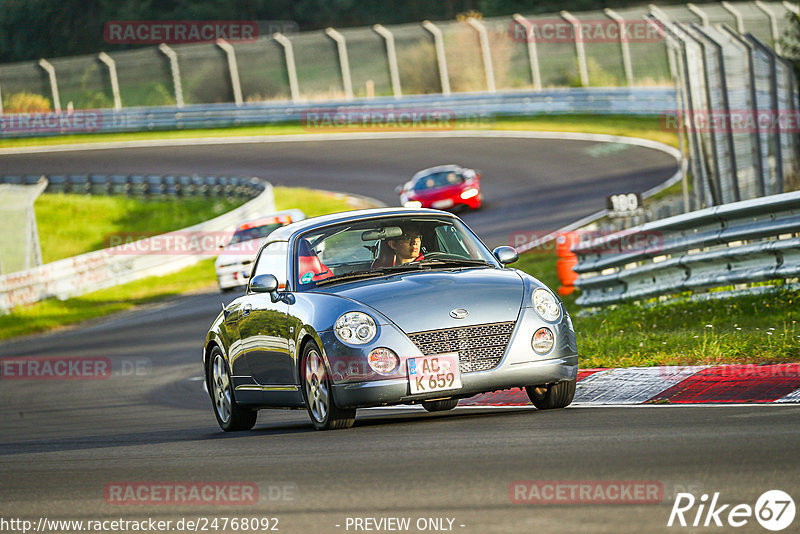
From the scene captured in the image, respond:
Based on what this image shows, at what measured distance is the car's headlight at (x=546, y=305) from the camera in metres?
9.10

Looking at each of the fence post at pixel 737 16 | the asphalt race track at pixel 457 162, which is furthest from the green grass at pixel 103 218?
the fence post at pixel 737 16

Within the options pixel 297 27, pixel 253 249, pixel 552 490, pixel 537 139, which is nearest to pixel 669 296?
pixel 552 490

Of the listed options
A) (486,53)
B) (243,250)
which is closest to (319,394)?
(243,250)

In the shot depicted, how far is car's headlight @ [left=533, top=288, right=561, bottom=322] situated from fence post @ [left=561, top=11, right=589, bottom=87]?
148ft

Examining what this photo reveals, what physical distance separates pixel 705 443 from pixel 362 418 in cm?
443

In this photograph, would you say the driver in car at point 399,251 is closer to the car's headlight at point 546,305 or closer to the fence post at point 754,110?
the car's headlight at point 546,305

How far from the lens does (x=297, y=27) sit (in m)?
83.3

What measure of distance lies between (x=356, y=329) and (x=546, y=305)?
1.35m

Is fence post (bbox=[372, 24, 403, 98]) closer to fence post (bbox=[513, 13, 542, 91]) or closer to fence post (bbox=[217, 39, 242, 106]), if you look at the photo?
fence post (bbox=[513, 13, 542, 91])

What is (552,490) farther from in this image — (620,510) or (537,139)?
(537,139)

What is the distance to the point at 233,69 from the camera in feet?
192

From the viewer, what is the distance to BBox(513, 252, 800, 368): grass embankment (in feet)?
34.9

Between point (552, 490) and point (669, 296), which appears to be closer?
point (552, 490)

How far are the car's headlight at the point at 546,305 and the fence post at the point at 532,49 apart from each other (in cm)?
4434
